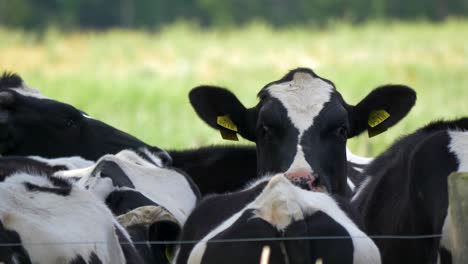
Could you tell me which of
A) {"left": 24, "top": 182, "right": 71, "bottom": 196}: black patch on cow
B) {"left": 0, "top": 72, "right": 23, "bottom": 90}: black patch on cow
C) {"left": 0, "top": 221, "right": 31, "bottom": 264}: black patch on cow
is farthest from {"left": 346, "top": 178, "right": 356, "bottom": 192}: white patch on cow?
{"left": 0, "top": 221, "right": 31, "bottom": 264}: black patch on cow

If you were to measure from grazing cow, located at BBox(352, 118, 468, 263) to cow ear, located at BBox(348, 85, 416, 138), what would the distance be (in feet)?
3.34

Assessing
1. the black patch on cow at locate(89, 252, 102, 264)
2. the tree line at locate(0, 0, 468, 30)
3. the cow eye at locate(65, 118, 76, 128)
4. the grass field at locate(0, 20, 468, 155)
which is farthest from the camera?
the tree line at locate(0, 0, 468, 30)

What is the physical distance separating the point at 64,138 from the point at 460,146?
4.39m

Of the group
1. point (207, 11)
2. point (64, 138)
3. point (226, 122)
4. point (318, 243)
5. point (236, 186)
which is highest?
point (226, 122)

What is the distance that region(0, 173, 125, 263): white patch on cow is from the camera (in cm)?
607

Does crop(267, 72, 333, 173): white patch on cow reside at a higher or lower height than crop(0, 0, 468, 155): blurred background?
higher

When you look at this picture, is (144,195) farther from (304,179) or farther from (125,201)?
(304,179)

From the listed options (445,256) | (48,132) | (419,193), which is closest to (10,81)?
(48,132)

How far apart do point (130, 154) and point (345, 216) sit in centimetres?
301

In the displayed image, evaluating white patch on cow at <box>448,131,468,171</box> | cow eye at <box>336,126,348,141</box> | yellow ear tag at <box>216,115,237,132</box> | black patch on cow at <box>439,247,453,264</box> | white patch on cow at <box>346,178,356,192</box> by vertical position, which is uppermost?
white patch on cow at <box>448,131,468,171</box>

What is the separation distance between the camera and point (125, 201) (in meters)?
8.08

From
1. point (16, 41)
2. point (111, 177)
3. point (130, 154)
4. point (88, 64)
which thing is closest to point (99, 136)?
point (130, 154)

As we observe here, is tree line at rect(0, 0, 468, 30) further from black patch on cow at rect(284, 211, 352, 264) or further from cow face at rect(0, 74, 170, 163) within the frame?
black patch on cow at rect(284, 211, 352, 264)

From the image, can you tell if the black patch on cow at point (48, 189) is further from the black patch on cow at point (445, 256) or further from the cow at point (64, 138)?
the cow at point (64, 138)
